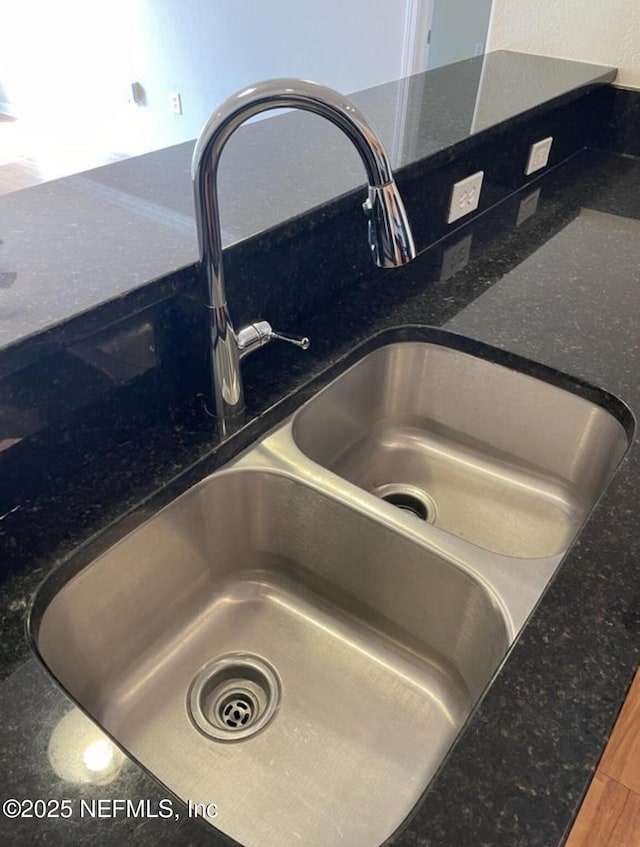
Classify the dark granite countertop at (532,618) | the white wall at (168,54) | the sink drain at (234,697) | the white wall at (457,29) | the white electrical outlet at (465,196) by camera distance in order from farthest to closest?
the white wall at (457,29), the white wall at (168,54), the white electrical outlet at (465,196), the sink drain at (234,697), the dark granite countertop at (532,618)

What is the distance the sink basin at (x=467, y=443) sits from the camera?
895 mm

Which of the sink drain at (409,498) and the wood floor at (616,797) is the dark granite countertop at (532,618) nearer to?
the wood floor at (616,797)

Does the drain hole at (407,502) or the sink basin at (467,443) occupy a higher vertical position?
the sink basin at (467,443)

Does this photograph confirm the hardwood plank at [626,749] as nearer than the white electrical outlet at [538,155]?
Yes

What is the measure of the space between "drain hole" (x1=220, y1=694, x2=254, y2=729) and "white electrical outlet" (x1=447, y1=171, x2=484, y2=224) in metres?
0.91

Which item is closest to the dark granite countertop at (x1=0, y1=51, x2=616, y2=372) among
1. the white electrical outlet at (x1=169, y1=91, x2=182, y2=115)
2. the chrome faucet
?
the chrome faucet

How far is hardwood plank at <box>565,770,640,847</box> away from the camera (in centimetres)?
44

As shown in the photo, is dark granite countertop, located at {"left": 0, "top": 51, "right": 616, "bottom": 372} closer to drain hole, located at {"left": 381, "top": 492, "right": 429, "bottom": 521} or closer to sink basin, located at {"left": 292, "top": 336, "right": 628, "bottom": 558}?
sink basin, located at {"left": 292, "top": 336, "right": 628, "bottom": 558}

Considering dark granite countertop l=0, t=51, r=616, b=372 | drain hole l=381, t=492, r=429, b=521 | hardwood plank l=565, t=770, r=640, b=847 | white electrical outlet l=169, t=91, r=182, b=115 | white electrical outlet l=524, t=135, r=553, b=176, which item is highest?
dark granite countertop l=0, t=51, r=616, b=372

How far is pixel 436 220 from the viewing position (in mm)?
1196

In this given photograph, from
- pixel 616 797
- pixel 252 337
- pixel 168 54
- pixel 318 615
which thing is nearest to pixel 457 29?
pixel 168 54

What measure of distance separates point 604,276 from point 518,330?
0.91 feet

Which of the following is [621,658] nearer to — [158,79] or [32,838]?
[32,838]

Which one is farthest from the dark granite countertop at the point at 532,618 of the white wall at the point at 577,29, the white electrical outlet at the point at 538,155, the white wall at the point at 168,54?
the white wall at the point at 168,54
